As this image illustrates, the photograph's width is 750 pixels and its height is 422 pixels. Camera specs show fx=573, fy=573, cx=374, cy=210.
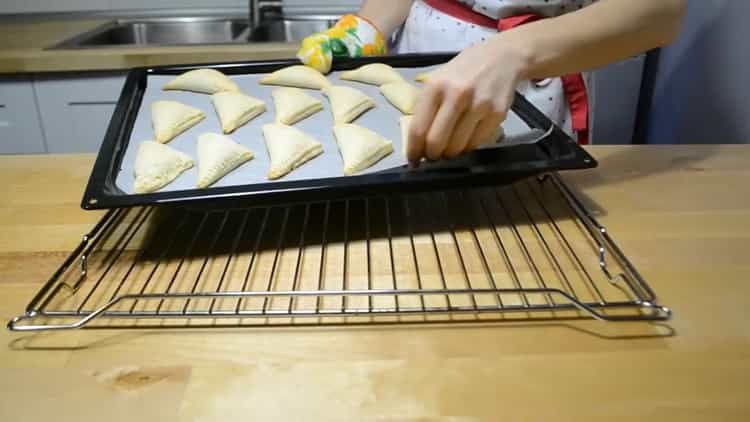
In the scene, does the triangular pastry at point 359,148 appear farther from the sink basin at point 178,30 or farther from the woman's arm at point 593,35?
the sink basin at point 178,30

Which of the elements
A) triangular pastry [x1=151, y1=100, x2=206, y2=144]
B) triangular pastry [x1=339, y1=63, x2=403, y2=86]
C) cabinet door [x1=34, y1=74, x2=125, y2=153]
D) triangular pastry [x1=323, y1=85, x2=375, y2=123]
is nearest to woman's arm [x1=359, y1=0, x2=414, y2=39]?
triangular pastry [x1=339, y1=63, x2=403, y2=86]

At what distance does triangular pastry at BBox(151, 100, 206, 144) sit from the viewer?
739 millimetres

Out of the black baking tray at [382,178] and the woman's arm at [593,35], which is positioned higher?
the woman's arm at [593,35]

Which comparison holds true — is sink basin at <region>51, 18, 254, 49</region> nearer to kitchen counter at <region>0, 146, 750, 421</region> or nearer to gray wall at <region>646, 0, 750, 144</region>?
gray wall at <region>646, 0, 750, 144</region>

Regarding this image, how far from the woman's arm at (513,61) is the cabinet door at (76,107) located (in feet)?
3.64

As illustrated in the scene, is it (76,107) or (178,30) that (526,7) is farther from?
(178,30)

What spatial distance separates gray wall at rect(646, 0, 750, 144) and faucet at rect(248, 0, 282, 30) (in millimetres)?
1158

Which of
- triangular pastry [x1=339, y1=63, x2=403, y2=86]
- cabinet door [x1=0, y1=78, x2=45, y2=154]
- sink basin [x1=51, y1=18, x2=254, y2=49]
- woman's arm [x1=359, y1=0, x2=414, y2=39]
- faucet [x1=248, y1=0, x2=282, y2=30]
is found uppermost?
woman's arm [x1=359, y1=0, x2=414, y2=39]

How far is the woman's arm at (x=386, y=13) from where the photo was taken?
1073 millimetres

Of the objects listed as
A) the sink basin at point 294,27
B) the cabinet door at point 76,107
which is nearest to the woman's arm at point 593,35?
the cabinet door at point 76,107

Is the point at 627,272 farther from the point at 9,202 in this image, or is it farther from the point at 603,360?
the point at 9,202

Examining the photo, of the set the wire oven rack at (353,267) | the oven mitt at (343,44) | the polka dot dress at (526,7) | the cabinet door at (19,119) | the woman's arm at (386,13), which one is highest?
the polka dot dress at (526,7)

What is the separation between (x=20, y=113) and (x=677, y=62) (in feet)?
5.60

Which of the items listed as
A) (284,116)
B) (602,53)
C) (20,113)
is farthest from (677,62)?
(20,113)
